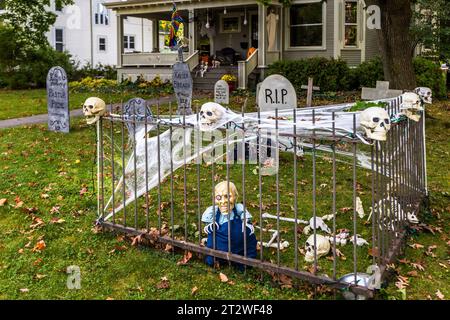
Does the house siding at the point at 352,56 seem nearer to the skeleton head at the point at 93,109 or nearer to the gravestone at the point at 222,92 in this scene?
the gravestone at the point at 222,92

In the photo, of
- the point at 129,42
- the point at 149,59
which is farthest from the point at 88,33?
the point at 149,59

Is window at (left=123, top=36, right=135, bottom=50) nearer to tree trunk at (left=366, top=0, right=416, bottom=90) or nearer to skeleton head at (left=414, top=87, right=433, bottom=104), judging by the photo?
tree trunk at (left=366, top=0, right=416, bottom=90)

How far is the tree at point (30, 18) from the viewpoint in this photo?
22569 mm

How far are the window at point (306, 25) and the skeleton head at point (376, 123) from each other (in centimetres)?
1746

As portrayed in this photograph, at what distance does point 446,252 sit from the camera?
5.36 meters

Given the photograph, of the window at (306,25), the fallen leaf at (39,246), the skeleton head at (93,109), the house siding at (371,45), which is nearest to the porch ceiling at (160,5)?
the window at (306,25)

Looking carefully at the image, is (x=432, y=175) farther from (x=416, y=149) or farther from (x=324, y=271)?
(x=324, y=271)

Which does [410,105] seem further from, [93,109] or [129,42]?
[129,42]

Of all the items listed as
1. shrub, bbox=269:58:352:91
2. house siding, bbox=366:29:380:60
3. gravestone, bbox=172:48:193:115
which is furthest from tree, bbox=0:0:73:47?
house siding, bbox=366:29:380:60

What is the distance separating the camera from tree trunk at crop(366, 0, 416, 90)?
38.6 feet

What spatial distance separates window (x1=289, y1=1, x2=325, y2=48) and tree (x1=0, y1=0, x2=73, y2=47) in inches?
361

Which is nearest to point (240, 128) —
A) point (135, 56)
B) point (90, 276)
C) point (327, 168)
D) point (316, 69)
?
point (90, 276)

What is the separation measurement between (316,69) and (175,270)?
15.1 meters

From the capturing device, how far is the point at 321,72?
61.6 ft
